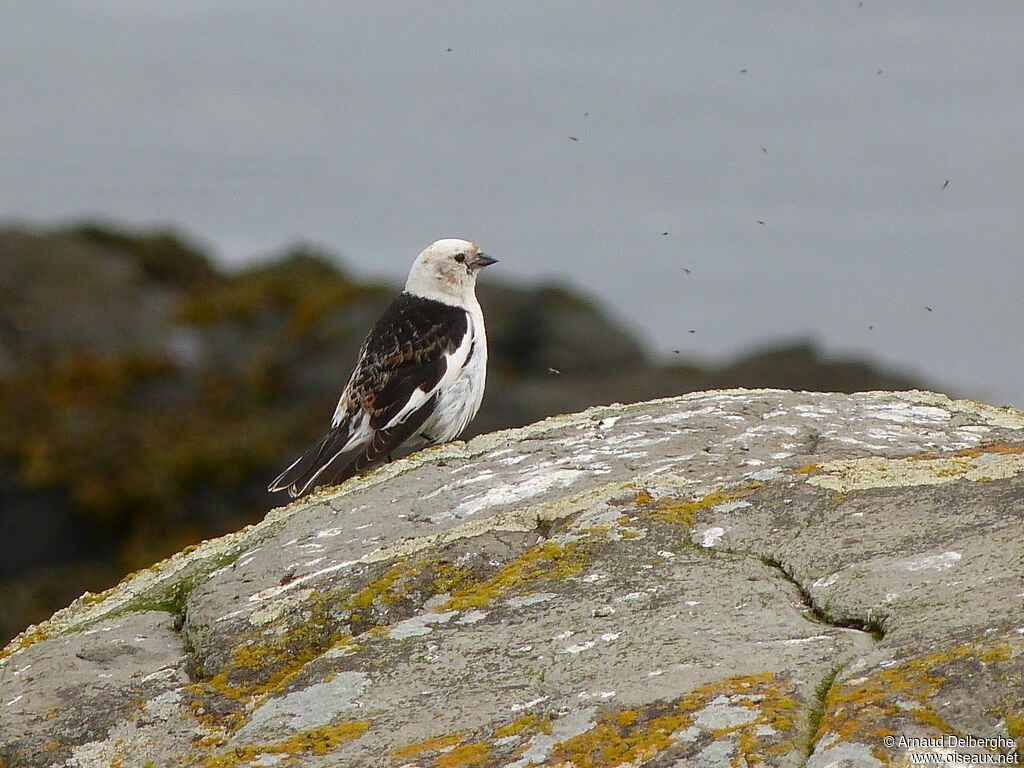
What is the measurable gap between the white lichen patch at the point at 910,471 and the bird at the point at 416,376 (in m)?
3.15

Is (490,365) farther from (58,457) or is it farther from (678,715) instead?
(678,715)

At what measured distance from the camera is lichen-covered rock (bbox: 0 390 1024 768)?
312 centimetres

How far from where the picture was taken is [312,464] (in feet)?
24.2

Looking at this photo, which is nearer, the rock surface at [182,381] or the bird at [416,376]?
the bird at [416,376]

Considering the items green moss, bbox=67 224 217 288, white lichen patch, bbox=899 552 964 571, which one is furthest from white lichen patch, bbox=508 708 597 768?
green moss, bbox=67 224 217 288

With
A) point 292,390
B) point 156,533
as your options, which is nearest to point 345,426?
point 156,533

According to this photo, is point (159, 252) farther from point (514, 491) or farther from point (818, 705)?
point (818, 705)

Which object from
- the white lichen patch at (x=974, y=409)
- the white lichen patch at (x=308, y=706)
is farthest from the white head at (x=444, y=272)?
the white lichen patch at (x=308, y=706)

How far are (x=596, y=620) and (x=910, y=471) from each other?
1408mm

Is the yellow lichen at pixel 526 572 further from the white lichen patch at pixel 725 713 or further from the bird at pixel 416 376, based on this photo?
the bird at pixel 416 376

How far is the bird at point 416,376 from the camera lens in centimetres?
751

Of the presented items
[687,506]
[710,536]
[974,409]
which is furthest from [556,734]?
[974,409]

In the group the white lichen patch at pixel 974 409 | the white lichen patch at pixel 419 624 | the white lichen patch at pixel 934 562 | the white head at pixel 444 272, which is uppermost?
the white head at pixel 444 272

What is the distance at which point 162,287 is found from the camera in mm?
30047
